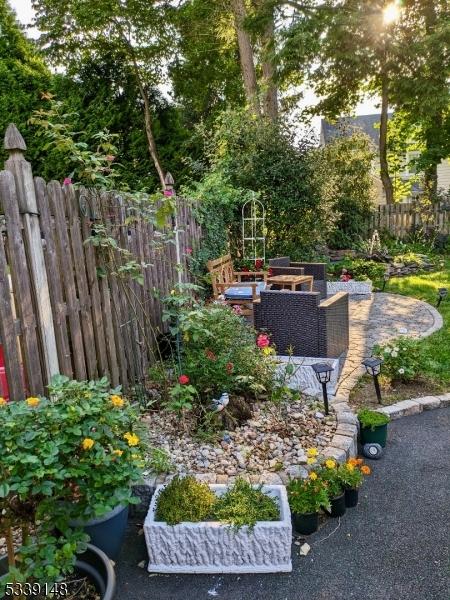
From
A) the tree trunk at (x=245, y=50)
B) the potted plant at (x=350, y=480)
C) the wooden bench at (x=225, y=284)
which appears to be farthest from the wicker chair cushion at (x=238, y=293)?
the tree trunk at (x=245, y=50)

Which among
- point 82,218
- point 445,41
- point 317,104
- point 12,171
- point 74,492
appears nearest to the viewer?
point 74,492

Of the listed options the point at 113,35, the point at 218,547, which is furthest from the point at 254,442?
the point at 113,35

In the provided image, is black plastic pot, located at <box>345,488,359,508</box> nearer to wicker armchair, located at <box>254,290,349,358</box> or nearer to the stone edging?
the stone edging

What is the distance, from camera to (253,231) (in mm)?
8859

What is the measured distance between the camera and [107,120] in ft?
48.2

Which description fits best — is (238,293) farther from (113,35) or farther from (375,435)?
(113,35)

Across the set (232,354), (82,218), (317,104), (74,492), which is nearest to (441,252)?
(317,104)

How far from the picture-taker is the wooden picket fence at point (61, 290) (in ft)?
8.58

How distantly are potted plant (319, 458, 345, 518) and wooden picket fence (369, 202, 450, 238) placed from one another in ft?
36.8

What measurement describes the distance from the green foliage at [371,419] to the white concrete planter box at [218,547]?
3.99 feet

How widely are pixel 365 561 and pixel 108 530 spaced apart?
1.32 metres

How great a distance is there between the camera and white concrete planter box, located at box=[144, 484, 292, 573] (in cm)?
227

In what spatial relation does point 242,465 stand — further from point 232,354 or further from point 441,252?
point 441,252

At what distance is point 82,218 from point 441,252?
11034 millimetres
